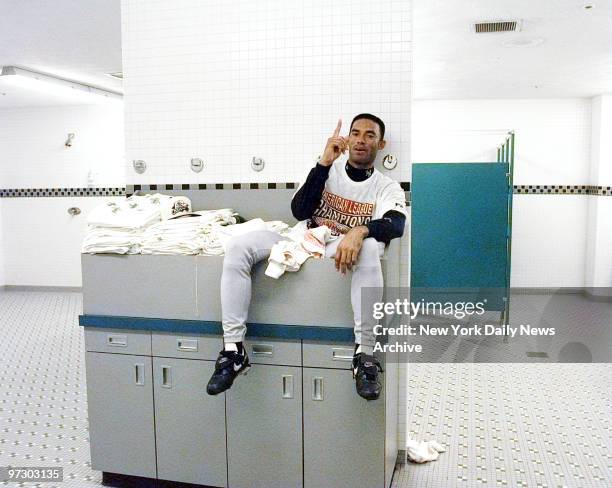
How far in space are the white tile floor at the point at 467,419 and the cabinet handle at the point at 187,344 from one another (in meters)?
0.89

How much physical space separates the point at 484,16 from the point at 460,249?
230 centimetres

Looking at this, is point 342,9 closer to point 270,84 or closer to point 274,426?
point 270,84

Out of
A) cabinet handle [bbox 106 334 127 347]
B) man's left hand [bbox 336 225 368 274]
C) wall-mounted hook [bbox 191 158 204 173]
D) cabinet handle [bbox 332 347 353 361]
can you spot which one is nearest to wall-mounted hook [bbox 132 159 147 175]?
wall-mounted hook [bbox 191 158 204 173]

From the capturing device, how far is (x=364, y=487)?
2.57 meters

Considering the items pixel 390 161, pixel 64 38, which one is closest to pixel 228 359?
pixel 390 161

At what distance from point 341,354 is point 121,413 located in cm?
117

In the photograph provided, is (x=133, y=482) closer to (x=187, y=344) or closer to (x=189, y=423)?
(x=189, y=423)

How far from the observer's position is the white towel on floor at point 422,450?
3094mm

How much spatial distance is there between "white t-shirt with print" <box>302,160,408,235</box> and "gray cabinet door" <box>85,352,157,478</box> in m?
1.12

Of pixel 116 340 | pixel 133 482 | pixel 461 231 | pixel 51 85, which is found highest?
pixel 51 85

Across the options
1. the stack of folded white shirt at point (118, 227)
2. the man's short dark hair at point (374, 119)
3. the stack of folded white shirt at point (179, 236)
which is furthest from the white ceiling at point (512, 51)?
the stack of folded white shirt at point (118, 227)

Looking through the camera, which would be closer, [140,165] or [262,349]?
[262,349]

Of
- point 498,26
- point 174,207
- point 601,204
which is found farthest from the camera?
point 601,204

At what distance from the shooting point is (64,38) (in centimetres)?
462
